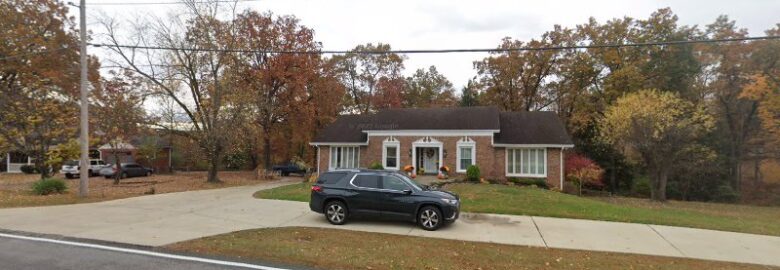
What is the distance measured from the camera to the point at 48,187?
55.8 ft

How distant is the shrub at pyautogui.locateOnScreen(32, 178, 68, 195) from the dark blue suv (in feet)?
41.6

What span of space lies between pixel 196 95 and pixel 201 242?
2179 centimetres

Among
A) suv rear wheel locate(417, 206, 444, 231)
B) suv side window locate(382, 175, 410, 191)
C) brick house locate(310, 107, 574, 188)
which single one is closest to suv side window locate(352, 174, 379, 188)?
suv side window locate(382, 175, 410, 191)

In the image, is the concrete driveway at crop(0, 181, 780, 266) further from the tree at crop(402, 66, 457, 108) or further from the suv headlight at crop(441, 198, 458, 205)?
the tree at crop(402, 66, 457, 108)

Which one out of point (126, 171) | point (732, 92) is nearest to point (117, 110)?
point (126, 171)

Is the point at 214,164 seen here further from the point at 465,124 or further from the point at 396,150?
the point at 465,124

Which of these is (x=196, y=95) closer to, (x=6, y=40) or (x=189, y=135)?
(x=189, y=135)

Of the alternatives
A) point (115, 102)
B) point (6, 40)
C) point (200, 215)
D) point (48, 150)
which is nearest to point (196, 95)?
point (115, 102)

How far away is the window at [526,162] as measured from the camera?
24.5m

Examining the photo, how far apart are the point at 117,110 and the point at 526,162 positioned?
78.6 feet

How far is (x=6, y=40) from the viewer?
24562mm

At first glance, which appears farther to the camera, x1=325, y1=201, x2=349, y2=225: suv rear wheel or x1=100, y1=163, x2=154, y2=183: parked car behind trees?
x1=100, y1=163, x2=154, y2=183: parked car behind trees

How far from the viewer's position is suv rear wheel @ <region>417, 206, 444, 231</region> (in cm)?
1054

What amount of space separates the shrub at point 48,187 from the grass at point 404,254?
12568 millimetres
